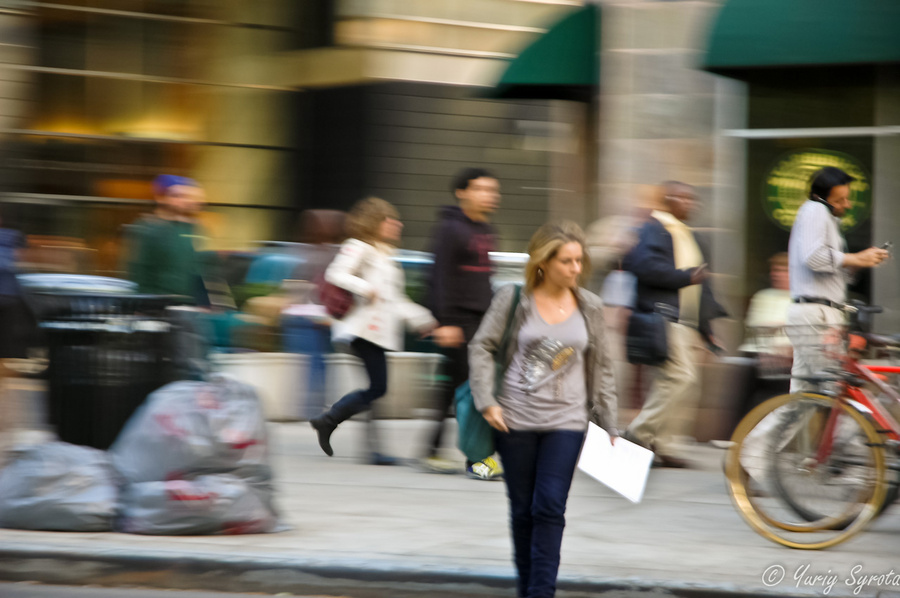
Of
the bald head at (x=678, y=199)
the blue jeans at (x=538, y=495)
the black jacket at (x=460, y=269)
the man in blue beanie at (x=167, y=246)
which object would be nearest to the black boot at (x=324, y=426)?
the black jacket at (x=460, y=269)

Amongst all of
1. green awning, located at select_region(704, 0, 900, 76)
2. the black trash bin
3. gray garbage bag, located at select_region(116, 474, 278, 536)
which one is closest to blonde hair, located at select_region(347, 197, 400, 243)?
the black trash bin

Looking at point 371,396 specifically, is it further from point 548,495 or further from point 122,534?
point 548,495

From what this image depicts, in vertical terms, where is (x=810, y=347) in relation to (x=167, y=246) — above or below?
below

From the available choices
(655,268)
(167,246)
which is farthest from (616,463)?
(167,246)

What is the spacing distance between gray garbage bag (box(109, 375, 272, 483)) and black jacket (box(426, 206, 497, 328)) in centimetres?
174

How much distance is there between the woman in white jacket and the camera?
784cm

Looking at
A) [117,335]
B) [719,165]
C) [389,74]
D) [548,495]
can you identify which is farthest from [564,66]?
[548,495]

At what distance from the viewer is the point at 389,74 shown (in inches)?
514

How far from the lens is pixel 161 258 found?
7.09 meters

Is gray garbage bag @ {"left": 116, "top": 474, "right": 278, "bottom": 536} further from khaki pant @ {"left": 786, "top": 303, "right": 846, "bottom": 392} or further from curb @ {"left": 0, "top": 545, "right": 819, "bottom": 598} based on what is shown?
khaki pant @ {"left": 786, "top": 303, "right": 846, "bottom": 392}

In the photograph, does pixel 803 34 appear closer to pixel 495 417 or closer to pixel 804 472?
pixel 804 472

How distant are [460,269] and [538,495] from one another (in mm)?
3072

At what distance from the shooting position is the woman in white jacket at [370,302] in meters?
7.84

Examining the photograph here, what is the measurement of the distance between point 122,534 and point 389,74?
797 centimetres
